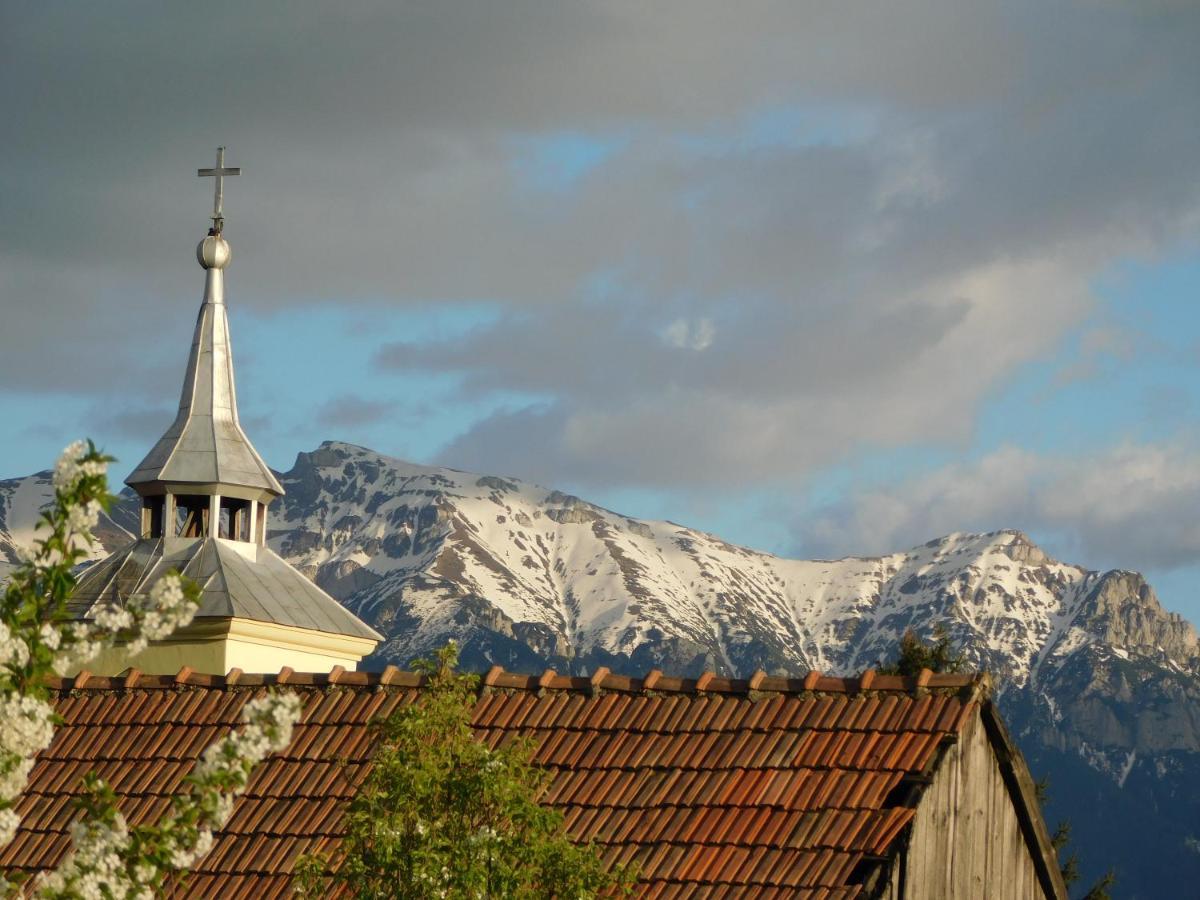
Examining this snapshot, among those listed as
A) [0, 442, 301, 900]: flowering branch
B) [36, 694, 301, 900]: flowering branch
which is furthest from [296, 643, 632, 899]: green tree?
[36, 694, 301, 900]: flowering branch

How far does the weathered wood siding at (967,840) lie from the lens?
619 inches

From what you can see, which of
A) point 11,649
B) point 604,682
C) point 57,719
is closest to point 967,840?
point 604,682

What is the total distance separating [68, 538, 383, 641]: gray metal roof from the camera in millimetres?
26828

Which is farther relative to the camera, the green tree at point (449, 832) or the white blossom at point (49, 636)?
the green tree at point (449, 832)

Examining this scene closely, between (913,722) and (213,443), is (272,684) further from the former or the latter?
(213,443)

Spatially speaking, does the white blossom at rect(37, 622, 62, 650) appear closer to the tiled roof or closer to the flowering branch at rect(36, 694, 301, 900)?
the flowering branch at rect(36, 694, 301, 900)

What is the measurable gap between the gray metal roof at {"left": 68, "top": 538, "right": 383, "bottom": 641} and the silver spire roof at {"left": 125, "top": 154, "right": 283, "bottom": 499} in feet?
2.92

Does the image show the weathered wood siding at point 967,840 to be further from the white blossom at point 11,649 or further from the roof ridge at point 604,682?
the white blossom at point 11,649

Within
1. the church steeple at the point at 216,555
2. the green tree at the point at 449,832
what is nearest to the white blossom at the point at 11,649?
the green tree at the point at 449,832

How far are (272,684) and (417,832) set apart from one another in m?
6.92

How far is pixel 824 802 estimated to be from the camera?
1576 cm

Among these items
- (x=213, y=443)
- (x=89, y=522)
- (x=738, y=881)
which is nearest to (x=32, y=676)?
(x=89, y=522)

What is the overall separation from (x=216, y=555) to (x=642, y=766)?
40.9 feet

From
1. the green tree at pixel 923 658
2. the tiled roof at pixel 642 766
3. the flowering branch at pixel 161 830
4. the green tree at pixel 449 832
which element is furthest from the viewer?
the green tree at pixel 923 658
